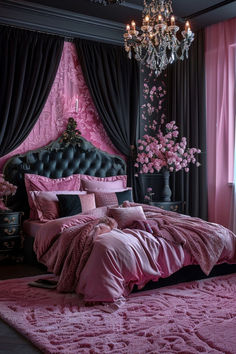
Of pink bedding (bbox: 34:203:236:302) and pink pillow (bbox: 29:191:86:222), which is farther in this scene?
pink pillow (bbox: 29:191:86:222)

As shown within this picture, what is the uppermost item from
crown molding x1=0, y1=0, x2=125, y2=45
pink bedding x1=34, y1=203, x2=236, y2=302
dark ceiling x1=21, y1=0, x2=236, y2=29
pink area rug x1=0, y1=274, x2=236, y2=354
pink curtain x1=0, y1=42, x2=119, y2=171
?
dark ceiling x1=21, y1=0, x2=236, y2=29

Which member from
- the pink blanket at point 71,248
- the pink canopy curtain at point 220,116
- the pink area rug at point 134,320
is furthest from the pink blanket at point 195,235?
the pink canopy curtain at point 220,116

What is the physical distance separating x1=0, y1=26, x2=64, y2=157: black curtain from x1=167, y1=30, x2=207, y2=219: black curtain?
79.2 inches

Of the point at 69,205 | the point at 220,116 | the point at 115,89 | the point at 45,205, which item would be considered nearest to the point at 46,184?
the point at 45,205

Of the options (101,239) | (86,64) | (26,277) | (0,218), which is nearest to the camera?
(101,239)

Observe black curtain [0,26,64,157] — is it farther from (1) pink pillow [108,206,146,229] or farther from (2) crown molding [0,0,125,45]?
(1) pink pillow [108,206,146,229]

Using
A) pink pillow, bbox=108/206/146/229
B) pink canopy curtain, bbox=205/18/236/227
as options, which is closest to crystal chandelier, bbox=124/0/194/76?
pink pillow, bbox=108/206/146/229

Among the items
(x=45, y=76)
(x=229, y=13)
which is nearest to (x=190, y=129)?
(x=229, y=13)

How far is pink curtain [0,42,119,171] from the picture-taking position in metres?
5.75

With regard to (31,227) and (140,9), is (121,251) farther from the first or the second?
(140,9)

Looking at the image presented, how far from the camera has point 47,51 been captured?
5660 mm

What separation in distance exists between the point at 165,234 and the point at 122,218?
0.55 meters

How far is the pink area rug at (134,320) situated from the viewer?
2.80m

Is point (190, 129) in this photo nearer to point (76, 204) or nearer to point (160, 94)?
point (160, 94)
